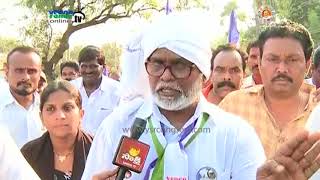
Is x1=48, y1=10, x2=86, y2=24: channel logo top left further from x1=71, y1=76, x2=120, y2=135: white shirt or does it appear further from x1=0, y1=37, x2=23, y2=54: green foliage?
x1=71, y1=76, x2=120, y2=135: white shirt

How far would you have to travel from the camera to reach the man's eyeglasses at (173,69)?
2.94 m

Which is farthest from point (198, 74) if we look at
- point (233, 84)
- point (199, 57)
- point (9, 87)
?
point (9, 87)

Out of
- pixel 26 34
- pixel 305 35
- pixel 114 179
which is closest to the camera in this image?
pixel 114 179

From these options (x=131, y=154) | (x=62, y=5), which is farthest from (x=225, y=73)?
(x=62, y=5)

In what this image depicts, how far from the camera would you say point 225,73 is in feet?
17.7

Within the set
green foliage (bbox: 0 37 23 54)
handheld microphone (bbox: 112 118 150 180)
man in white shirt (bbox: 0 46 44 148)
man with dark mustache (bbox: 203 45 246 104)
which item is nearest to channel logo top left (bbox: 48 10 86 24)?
green foliage (bbox: 0 37 23 54)

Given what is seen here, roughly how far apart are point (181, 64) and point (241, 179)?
585 millimetres

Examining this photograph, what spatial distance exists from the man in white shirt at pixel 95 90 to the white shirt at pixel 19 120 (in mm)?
1569

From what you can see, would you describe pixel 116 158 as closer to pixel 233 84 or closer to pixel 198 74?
pixel 198 74

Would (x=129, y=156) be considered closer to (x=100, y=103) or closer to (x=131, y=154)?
(x=131, y=154)

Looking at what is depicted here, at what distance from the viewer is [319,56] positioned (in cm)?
528

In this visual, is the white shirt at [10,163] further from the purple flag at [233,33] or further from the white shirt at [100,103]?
the purple flag at [233,33]

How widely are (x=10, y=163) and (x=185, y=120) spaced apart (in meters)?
0.89

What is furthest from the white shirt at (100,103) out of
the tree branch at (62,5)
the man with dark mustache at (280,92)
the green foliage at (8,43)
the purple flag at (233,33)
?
the green foliage at (8,43)
